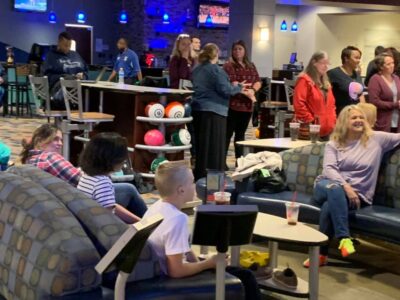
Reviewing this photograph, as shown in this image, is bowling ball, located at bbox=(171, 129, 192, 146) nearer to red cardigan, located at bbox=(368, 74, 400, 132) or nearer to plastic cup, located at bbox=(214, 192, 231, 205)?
red cardigan, located at bbox=(368, 74, 400, 132)

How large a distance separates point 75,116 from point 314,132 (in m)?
A: 2.74

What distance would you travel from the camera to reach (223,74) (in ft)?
23.3

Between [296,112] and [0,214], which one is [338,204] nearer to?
[296,112]

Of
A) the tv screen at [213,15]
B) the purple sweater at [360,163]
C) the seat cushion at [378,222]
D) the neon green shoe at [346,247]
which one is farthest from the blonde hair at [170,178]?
the tv screen at [213,15]

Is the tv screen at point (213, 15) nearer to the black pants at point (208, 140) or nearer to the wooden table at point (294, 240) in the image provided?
the black pants at point (208, 140)

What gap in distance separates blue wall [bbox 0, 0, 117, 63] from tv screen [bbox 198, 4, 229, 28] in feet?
8.64

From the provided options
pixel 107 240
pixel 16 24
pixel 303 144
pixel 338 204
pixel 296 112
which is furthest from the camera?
pixel 16 24

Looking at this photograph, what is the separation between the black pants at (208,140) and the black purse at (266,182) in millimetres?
1883

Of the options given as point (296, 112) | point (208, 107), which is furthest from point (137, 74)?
point (296, 112)

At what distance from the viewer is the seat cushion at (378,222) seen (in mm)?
4527

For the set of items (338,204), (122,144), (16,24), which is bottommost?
(338,204)

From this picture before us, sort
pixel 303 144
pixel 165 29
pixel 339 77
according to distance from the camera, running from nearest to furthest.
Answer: pixel 303 144
pixel 339 77
pixel 165 29

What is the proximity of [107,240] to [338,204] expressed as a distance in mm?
2325

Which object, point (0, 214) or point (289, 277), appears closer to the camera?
point (0, 214)
